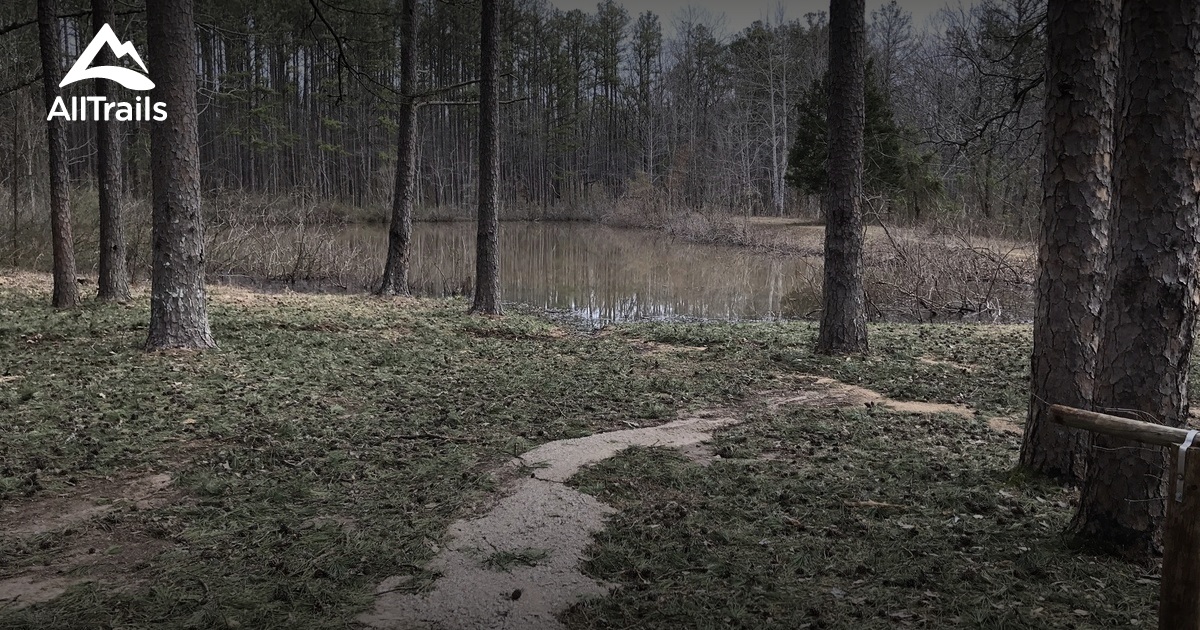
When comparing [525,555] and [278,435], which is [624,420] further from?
[525,555]

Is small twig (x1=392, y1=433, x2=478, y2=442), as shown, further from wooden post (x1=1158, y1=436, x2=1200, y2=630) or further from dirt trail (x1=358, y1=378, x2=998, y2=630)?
wooden post (x1=1158, y1=436, x2=1200, y2=630)

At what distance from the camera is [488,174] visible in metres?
12.4

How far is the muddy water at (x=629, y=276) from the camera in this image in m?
A: 16.1

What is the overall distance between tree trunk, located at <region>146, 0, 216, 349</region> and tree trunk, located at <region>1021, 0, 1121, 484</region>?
7251mm

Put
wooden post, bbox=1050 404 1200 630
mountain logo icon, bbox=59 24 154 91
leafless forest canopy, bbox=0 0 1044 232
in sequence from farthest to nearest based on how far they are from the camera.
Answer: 1. leafless forest canopy, bbox=0 0 1044 232
2. mountain logo icon, bbox=59 24 154 91
3. wooden post, bbox=1050 404 1200 630

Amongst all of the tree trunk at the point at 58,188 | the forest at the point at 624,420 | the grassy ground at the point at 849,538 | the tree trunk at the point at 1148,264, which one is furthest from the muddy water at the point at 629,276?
the tree trunk at the point at 1148,264

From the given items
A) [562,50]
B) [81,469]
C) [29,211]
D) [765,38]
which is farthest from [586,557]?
[562,50]

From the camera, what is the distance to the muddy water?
16.1m

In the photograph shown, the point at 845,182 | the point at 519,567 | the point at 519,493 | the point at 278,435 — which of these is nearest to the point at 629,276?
the point at 845,182

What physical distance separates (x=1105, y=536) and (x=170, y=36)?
331 inches

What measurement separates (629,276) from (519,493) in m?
16.4

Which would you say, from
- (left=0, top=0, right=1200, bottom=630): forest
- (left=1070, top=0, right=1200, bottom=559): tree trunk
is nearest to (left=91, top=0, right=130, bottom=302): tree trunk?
(left=0, top=0, right=1200, bottom=630): forest

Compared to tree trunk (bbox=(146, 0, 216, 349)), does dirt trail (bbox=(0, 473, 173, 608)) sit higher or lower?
lower

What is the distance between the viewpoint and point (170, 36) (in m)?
7.85
